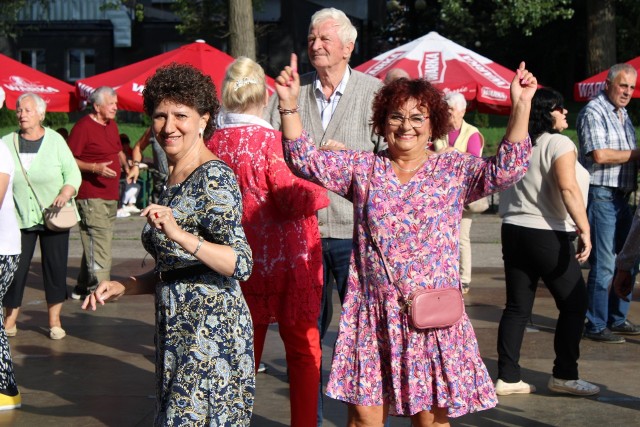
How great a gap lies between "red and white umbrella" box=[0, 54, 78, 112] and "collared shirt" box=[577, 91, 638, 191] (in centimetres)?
702

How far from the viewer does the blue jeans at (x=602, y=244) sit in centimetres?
777

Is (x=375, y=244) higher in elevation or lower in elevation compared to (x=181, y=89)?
lower

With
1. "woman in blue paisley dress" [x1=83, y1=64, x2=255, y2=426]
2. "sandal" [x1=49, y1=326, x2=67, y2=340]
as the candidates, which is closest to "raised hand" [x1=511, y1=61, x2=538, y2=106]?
"woman in blue paisley dress" [x1=83, y1=64, x2=255, y2=426]

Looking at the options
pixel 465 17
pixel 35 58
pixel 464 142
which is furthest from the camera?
pixel 35 58

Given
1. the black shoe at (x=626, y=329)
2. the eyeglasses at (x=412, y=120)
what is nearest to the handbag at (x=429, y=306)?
the eyeglasses at (x=412, y=120)

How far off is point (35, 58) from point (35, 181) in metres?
30.3

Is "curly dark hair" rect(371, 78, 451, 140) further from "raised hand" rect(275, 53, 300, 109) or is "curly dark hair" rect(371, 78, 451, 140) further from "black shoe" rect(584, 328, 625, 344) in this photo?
"black shoe" rect(584, 328, 625, 344)

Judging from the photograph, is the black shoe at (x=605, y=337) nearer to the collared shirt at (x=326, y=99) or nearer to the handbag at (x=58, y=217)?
the collared shirt at (x=326, y=99)

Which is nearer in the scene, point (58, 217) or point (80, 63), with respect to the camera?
point (58, 217)

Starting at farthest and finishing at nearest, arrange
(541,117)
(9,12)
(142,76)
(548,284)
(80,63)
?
(80,63) < (9,12) < (142,76) < (548,284) < (541,117)

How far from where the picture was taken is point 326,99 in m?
5.50

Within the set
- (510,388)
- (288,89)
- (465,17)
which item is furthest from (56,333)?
(465,17)

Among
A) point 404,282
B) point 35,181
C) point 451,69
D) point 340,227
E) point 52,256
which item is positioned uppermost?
point 451,69

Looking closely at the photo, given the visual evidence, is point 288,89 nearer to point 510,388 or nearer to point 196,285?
point 196,285
